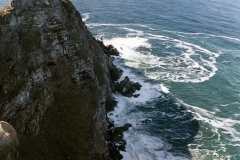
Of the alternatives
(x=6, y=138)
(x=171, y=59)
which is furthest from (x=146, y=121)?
(x=6, y=138)

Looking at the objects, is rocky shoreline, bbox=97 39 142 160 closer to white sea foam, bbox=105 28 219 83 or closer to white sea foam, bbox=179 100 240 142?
white sea foam, bbox=105 28 219 83

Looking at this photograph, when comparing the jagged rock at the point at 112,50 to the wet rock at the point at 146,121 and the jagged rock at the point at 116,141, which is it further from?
the jagged rock at the point at 116,141

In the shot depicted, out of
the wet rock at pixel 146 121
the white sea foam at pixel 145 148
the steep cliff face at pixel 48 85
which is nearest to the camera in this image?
the steep cliff face at pixel 48 85

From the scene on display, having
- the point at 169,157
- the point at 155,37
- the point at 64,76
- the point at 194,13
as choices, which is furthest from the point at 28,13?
the point at 194,13

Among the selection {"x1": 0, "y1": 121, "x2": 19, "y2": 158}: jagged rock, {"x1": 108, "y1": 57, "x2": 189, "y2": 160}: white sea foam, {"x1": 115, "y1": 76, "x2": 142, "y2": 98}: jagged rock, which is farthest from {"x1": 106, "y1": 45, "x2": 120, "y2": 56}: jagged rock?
{"x1": 0, "y1": 121, "x2": 19, "y2": 158}: jagged rock

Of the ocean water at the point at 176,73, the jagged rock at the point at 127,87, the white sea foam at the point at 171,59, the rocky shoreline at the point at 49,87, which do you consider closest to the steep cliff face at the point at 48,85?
the rocky shoreline at the point at 49,87

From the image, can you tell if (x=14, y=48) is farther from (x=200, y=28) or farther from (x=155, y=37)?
(x=200, y=28)
